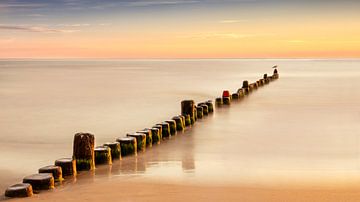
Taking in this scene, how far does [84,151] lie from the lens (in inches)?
327

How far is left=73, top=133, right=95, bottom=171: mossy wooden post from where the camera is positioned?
823cm

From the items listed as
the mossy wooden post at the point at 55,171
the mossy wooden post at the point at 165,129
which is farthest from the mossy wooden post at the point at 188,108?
the mossy wooden post at the point at 55,171

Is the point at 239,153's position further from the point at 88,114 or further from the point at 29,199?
the point at 88,114

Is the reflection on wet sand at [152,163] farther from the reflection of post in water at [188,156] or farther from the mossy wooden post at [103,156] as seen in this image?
the mossy wooden post at [103,156]

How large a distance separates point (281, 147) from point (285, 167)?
6.74ft

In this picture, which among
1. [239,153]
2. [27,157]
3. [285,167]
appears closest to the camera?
[285,167]

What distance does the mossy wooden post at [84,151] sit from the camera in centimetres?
823

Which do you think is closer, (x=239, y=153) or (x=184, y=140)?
(x=239, y=153)

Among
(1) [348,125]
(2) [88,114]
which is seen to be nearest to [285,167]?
(1) [348,125]

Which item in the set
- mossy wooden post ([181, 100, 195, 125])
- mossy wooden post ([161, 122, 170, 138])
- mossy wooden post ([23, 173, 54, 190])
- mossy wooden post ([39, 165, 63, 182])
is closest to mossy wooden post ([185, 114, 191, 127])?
mossy wooden post ([181, 100, 195, 125])

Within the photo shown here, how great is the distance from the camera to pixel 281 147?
10672 millimetres

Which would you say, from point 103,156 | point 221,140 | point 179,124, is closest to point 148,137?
point 103,156

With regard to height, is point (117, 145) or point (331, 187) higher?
point (117, 145)

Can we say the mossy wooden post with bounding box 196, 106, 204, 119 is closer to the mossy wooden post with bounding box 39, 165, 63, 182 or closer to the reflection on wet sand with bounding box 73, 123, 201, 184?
the reflection on wet sand with bounding box 73, 123, 201, 184
